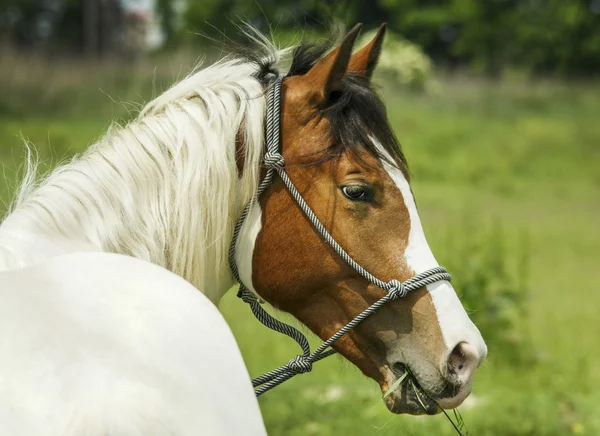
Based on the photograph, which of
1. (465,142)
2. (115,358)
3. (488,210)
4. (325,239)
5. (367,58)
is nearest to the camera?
(115,358)

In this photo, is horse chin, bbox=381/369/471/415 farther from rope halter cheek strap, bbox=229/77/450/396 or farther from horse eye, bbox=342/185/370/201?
horse eye, bbox=342/185/370/201

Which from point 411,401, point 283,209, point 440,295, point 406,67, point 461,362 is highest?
point 283,209

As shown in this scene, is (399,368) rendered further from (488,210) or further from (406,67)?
(406,67)

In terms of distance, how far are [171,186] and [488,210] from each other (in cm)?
1166

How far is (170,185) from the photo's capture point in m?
1.95

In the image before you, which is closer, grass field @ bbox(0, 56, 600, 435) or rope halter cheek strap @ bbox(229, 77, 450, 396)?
rope halter cheek strap @ bbox(229, 77, 450, 396)

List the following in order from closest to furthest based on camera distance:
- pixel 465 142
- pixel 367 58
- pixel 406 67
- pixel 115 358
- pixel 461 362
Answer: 1. pixel 115 358
2. pixel 461 362
3. pixel 367 58
4. pixel 465 142
5. pixel 406 67

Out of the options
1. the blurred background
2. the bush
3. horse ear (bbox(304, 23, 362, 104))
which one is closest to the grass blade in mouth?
the blurred background

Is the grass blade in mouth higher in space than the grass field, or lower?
higher

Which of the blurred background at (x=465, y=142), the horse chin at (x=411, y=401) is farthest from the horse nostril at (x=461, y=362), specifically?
the blurred background at (x=465, y=142)

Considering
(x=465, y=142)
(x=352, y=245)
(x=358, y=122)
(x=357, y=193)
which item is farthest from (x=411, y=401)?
(x=465, y=142)

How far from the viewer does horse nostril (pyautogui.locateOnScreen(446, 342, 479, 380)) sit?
1.93 metres

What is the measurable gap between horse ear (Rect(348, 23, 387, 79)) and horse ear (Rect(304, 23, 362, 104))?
0.13 m

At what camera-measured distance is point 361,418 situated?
427cm
